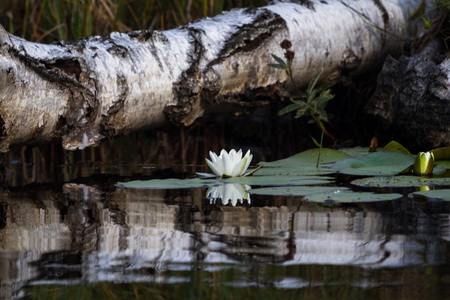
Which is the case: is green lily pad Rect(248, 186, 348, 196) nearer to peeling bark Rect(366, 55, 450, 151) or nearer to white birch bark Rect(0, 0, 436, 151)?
white birch bark Rect(0, 0, 436, 151)

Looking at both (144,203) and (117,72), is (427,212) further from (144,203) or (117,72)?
(117,72)

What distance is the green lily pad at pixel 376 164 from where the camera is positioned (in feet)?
5.89

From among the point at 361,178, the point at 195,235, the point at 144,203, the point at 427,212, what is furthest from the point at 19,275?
the point at 361,178

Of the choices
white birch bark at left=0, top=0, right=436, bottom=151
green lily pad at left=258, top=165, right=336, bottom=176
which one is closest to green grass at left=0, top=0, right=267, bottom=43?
white birch bark at left=0, top=0, right=436, bottom=151

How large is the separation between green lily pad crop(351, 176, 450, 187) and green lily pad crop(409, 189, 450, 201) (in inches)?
4.6

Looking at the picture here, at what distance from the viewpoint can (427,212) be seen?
127cm

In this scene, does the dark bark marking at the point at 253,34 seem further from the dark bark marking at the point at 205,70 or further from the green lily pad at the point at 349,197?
the green lily pad at the point at 349,197

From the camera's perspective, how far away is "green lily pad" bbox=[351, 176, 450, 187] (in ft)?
5.19

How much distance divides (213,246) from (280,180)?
0.66 metres

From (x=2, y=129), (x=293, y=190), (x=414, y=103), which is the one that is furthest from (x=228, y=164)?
(x=414, y=103)

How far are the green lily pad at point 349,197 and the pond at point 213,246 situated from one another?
1 cm

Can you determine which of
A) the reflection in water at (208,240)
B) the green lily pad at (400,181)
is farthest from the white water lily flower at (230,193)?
the green lily pad at (400,181)

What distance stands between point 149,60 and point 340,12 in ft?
3.34

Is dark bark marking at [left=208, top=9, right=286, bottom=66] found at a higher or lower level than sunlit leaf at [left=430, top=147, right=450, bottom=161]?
higher
